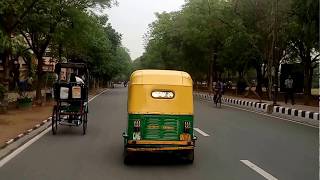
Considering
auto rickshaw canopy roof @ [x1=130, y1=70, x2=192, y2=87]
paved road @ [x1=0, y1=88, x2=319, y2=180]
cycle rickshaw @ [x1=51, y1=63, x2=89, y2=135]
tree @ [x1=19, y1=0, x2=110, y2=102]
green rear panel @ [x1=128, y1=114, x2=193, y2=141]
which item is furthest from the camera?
tree @ [x1=19, y1=0, x2=110, y2=102]

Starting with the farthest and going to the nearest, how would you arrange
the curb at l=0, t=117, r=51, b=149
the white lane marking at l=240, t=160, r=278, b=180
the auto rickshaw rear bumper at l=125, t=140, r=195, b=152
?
the curb at l=0, t=117, r=51, b=149, the auto rickshaw rear bumper at l=125, t=140, r=195, b=152, the white lane marking at l=240, t=160, r=278, b=180

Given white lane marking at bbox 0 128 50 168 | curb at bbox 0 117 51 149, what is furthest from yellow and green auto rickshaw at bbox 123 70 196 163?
curb at bbox 0 117 51 149

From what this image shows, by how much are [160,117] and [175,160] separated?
3.49 feet

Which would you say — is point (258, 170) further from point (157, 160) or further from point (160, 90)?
point (160, 90)

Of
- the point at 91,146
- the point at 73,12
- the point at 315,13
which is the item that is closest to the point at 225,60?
the point at 73,12

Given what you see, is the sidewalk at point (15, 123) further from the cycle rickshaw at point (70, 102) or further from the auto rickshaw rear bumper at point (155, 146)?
the auto rickshaw rear bumper at point (155, 146)

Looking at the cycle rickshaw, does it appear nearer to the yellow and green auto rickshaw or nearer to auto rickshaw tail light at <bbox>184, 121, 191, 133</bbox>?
the yellow and green auto rickshaw

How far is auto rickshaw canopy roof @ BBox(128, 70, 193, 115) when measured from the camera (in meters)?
10.3

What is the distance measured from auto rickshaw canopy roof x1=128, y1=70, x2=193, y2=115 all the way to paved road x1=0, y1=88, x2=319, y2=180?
3.48 feet

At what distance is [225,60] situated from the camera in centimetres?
5125

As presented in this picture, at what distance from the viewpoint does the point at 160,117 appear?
1020 centimetres

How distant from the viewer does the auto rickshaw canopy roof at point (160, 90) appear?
10266mm

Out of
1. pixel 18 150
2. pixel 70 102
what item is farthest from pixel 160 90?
pixel 70 102

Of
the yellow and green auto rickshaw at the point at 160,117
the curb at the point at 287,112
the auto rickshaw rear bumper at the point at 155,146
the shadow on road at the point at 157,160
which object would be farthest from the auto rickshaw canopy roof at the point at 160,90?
the curb at the point at 287,112
